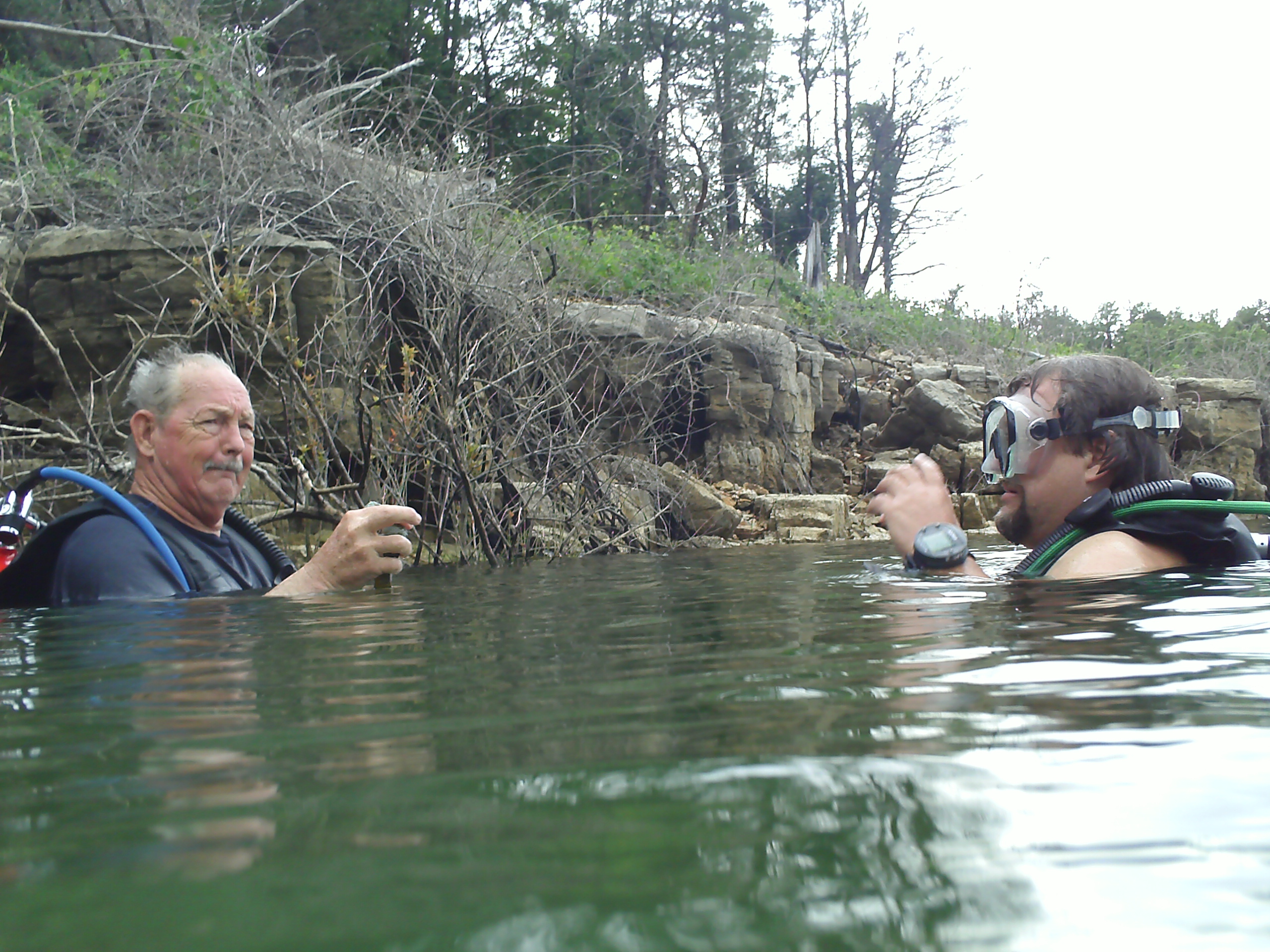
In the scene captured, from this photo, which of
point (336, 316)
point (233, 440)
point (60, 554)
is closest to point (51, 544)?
point (60, 554)

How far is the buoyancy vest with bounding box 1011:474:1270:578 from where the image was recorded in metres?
3.11

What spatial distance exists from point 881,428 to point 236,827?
564 inches

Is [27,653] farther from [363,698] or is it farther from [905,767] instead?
[905,767]

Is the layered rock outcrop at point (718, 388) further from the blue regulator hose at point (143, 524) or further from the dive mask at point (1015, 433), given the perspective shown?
the dive mask at point (1015, 433)

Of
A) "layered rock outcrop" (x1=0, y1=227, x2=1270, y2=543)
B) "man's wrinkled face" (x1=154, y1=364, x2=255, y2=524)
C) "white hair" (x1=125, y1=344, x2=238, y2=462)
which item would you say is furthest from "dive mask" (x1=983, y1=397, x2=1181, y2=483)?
"layered rock outcrop" (x1=0, y1=227, x2=1270, y2=543)

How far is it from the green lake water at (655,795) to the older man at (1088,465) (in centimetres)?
96

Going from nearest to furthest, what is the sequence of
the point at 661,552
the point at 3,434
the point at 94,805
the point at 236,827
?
the point at 236,827, the point at 94,805, the point at 3,434, the point at 661,552

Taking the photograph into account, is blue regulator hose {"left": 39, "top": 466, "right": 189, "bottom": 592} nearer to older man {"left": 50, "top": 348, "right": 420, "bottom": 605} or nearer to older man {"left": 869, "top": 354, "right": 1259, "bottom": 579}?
older man {"left": 50, "top": 348, "right": 420, "bottom": 605}

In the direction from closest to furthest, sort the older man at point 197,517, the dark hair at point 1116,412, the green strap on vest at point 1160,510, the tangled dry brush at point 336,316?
1. the green strap on vest at point 1160,510
2. the dark hair at point 1116,412
3. the older man at point 197,517
4. the tangled dry brush at point 336,316

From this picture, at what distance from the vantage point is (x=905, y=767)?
111 cm

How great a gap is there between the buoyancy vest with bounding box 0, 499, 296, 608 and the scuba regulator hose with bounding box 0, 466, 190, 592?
0.05 m

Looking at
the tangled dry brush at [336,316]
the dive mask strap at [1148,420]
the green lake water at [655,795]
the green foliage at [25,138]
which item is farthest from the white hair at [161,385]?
the green foliage at [25,138]

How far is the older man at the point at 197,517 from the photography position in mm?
3420

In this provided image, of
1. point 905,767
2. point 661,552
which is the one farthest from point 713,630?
point 661,552
